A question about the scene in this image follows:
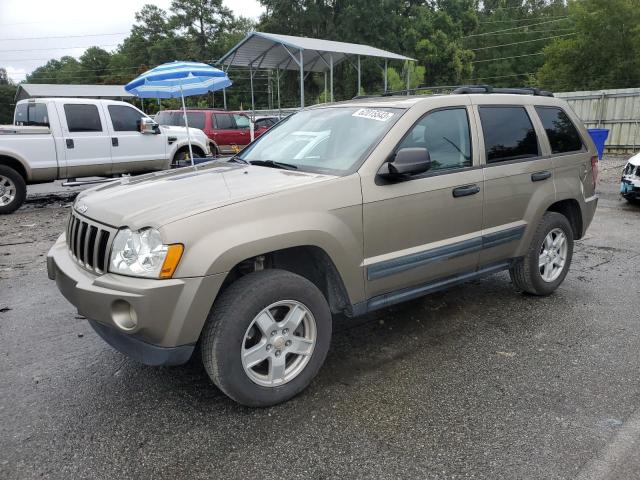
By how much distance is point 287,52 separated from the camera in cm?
2134

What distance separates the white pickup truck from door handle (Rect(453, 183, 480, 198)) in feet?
27.3

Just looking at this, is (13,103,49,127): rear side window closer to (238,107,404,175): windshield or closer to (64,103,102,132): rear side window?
(64,103,102,132): rear side window

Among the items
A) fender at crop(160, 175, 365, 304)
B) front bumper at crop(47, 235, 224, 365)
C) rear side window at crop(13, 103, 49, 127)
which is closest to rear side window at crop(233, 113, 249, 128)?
rear side window at crop(13, 103, 49, 127)

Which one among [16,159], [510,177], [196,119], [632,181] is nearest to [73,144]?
[16,159]

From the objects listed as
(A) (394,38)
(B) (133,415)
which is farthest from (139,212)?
(A) (394,38)

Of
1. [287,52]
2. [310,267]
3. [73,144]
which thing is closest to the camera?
[310,267]

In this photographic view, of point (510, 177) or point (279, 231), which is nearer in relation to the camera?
point (279, 231)

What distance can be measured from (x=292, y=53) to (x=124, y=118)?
12174 mm

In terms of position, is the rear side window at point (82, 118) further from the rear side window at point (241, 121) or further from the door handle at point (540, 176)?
the door handle at point (540, 176)

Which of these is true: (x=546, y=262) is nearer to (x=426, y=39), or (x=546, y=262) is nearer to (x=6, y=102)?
(x=426, y=39)

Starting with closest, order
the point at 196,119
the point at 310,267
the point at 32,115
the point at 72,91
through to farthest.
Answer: the point at 310,267
the point at 32,115
the point at 196,119
the point at 72,91

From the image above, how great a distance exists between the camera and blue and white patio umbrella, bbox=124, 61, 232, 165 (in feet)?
34.7

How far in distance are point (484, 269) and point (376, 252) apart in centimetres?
129

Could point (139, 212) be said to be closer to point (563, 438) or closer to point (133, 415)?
point (133, 415)
